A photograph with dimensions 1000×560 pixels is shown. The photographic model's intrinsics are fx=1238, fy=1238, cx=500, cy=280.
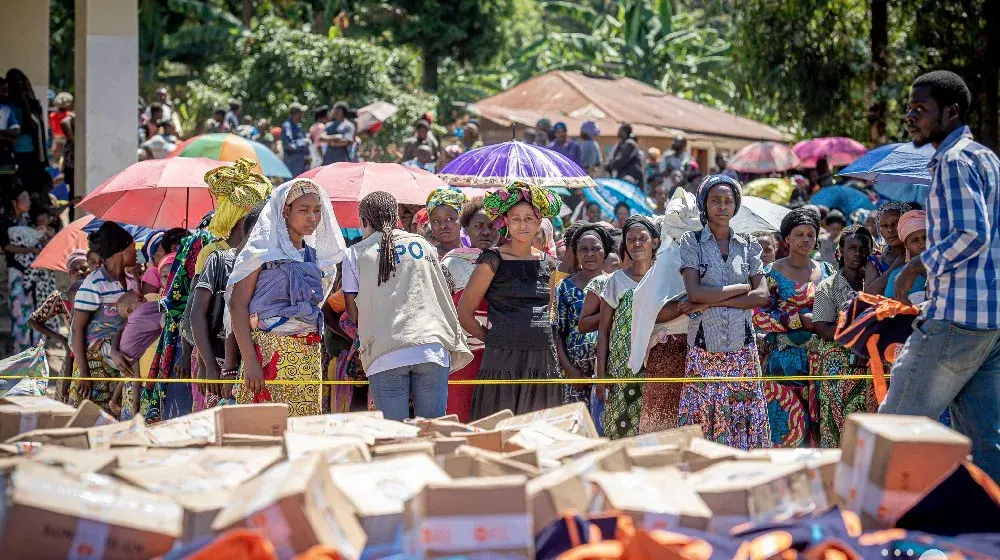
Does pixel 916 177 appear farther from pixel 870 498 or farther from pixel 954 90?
pixel 870 498

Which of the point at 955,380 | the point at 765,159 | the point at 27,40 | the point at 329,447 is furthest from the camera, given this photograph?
the point at 765,159

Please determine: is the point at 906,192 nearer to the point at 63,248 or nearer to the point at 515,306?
the point at 515,306

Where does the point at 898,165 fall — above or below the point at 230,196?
above

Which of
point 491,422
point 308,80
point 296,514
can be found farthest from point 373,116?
point 296,514

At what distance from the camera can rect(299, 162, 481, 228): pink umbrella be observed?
8898mm

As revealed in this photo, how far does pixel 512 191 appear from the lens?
21.9 ft

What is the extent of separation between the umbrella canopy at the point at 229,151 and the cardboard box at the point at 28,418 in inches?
240

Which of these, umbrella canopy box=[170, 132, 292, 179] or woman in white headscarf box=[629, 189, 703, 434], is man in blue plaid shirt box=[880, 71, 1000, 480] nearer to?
woman in white headscarf box=[629, 189, 703, 434]

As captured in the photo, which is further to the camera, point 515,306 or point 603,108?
point 603,108

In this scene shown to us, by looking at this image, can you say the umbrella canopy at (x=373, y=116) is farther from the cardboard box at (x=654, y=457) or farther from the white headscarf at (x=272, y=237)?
the cardboard box at (x=654, y=457)

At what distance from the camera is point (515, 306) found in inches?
263

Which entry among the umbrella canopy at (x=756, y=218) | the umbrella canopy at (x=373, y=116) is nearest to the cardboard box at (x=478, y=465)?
the umbrella canopy at (x=756, y=218)

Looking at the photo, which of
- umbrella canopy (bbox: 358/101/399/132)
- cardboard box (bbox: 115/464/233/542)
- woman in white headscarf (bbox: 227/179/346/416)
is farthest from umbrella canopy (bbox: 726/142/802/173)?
cardboard box (bbox: 115/464/233/542)

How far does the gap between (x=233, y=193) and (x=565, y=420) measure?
3092mm
